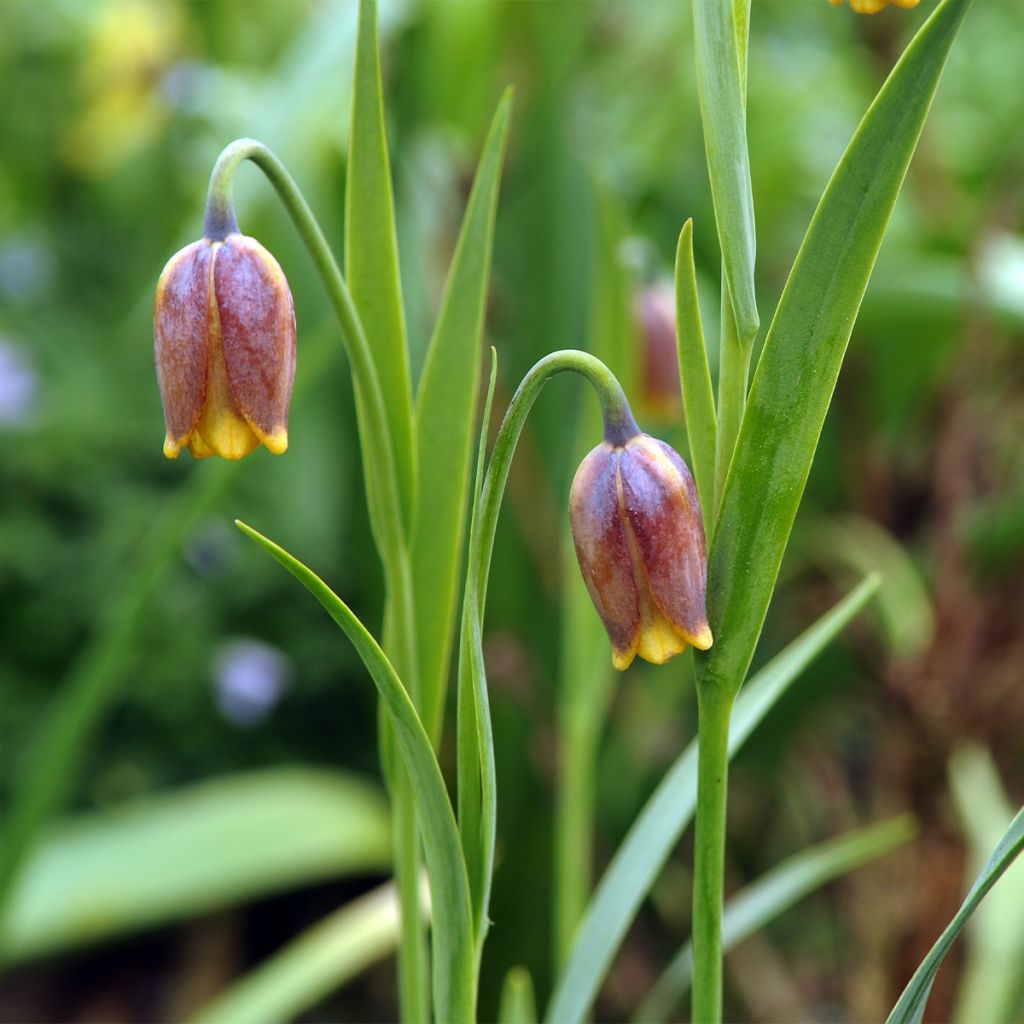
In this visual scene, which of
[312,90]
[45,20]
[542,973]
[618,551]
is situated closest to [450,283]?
[618,551]

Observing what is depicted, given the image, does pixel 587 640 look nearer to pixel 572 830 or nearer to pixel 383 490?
pixel 572 830

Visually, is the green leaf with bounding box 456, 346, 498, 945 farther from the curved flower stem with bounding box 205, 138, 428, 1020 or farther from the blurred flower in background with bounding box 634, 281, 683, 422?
the blurred flower in background with bounding box 634, 281, 683, 422

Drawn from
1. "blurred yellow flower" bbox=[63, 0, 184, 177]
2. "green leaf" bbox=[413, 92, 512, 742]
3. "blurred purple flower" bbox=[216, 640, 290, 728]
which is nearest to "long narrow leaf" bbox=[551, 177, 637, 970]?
"green leaf" bbox=[413, 92, 512, 742]

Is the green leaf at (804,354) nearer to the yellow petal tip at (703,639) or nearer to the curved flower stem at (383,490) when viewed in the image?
the yellow petal tip at (703,639)

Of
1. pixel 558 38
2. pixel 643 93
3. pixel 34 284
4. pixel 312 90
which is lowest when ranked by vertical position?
pixel 312 90

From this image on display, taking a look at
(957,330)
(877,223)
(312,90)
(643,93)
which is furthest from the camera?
(643,93)

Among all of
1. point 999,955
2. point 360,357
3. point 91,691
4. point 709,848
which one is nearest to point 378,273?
point 360,357

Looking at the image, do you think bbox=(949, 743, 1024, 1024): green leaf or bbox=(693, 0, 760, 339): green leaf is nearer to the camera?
bbox=(693, 0, 760, 339): green leaf

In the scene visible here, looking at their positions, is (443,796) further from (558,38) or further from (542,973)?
(558,38)
